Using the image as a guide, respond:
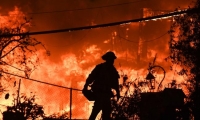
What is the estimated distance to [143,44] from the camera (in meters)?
83.2

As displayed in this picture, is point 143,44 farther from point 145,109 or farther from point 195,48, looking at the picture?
point 145,109

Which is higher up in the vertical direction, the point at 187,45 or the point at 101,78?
the point at 187,45

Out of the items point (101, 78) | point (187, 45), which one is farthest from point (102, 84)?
point (187, 45)

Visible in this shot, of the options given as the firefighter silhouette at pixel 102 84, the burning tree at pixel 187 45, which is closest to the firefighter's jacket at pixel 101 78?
the firefighter silhouette at pixel 102 84

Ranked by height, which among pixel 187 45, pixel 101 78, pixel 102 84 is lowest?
pixel 102 84

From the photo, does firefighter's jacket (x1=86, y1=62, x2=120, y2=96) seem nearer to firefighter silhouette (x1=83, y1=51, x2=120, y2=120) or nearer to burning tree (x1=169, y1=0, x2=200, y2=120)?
firefighter silhouette (x1=83, y1=51, x2=120, y2=120)

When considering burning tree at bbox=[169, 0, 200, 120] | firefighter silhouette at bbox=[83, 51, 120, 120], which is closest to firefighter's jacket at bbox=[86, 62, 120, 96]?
firefighter silhouette at bbox=[83, 51, 120, 120]

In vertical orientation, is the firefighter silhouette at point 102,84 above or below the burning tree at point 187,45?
below

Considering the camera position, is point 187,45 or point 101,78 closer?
point 101,78

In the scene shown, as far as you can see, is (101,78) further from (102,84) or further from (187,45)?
(187,45)

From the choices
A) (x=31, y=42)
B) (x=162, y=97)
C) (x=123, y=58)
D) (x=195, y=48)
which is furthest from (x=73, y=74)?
(x=162, y=97)

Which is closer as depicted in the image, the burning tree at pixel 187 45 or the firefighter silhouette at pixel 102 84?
the firefighter silhouette at pixel 102 84

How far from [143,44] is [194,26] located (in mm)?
48795

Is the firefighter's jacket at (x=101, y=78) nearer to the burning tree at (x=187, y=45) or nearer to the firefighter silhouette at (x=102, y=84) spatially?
the firefighter silhouette at (x=102, y=84)
